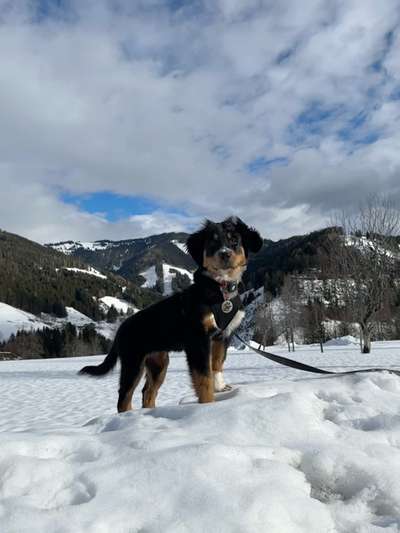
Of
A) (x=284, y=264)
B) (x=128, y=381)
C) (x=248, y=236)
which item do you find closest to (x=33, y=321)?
(x=284, y=264)

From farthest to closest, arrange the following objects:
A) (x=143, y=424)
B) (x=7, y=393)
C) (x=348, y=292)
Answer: (x=348, y=292) < (x=7, y=393) < (x=143, y=424)

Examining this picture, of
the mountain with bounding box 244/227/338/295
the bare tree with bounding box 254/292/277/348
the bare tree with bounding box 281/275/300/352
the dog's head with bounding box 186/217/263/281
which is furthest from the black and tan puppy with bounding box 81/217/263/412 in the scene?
the mountain with bounding box 244/227/338/295

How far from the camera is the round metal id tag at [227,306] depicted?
4164 millimetres

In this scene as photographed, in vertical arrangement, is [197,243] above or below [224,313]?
above

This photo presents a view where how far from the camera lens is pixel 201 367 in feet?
12.6

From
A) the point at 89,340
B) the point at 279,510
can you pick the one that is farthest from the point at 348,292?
the point at 89,340

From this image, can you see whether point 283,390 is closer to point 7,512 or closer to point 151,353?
point 151,353

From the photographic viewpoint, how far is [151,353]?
15.2 ft

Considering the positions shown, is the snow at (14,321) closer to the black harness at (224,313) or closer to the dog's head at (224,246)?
the dog's head at (224,246)

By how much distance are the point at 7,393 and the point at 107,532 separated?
17719mm

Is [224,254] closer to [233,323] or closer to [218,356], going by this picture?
[233,323]

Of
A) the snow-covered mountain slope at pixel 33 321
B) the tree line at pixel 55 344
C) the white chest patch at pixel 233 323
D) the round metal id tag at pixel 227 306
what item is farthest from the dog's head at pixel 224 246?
the snow-covered mountain slope at pixel 33 321

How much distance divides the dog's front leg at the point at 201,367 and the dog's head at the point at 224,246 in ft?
2.48

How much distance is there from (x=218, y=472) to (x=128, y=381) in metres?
2.68
